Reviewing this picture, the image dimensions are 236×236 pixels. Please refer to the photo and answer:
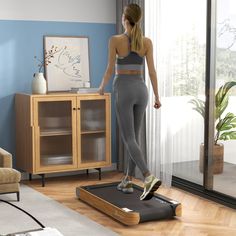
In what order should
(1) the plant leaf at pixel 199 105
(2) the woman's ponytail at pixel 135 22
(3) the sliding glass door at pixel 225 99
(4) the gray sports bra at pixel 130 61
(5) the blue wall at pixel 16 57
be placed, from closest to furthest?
(2) the woman's ponytail at pixel 135 22, (4) the gray sports bra at pixel 130 61, (3) the sliding glass door at pixel 225 99, (1) the plant leaf at pixel 199 105, (5) the blue wall at pixel 16 57

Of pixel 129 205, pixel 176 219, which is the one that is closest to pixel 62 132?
pixel 129 205

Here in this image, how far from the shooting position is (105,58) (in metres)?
5.85

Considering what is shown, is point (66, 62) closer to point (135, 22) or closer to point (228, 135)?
point (135, 22)

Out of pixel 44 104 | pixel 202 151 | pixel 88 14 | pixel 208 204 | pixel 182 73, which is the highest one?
pixel 88 14

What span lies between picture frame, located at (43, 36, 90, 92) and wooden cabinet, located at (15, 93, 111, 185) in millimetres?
267

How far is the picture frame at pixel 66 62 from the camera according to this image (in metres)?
5.49

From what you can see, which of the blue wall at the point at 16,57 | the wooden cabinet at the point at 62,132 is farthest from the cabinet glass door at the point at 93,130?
the blue wall at the point at 16,57

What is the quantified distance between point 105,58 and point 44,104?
109 centimetres

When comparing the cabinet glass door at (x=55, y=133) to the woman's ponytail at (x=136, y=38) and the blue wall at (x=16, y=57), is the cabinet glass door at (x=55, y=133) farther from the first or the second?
the woman's ponytail at (x=136, y=38)

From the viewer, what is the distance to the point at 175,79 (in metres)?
5.14

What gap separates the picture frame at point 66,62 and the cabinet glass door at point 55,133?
314 mm

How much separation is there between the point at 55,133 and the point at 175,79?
54.6 inches

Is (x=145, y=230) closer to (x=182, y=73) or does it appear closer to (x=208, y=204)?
(x=208, y=204)

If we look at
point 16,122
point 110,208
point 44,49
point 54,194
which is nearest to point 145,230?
point 110,208
